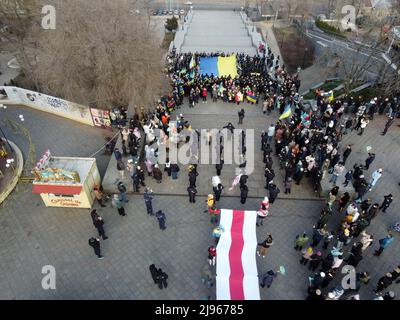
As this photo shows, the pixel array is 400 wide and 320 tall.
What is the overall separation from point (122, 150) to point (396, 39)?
1989cm

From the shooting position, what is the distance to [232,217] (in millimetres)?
11391

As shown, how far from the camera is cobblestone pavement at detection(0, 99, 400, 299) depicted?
1059cm

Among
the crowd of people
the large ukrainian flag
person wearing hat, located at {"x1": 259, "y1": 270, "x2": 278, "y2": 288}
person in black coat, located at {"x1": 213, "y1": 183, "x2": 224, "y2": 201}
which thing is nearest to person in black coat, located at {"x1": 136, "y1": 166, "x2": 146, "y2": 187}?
the crowd of people

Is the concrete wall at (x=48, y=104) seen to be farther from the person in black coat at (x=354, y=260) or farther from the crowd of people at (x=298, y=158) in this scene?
the person in black coat at (x=354, y=260)

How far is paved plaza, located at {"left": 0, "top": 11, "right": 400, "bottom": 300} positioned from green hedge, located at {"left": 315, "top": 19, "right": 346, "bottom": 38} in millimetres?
18381

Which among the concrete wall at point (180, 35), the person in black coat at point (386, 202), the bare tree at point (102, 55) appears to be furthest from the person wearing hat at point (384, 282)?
the concrete wall at point (180, 35)

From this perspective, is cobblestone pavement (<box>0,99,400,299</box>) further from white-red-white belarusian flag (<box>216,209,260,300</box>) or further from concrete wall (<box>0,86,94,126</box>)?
concrete wall (<box>0,86,94,126</box>)

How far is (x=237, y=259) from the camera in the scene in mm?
10273

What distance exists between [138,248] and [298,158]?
7.94 metres

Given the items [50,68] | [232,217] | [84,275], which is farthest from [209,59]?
[84,275]

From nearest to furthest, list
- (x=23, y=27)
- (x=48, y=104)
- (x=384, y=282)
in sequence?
(x=384, y=282), (x=48, y=104), (x=23, y=27)

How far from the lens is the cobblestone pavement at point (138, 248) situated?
34.7 feet

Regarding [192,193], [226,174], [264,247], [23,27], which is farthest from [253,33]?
[264,247]

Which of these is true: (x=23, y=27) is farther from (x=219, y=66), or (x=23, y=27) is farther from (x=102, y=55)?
(x=219, y=66)
